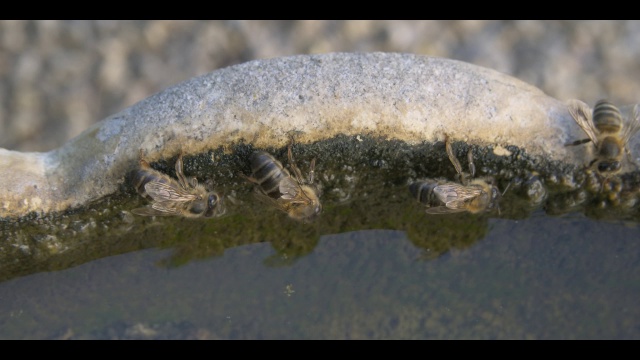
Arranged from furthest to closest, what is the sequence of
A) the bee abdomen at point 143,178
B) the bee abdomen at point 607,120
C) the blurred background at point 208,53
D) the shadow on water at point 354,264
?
the blurred background at point 208,53
the shadow on water at point 354,264
the bee abdomen at point 607,120
the bee abdomen at point 143,178

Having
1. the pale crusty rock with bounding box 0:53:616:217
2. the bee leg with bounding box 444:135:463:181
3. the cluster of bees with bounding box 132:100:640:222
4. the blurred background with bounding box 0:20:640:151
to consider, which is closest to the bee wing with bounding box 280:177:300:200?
the cluster of bees with bounding box 132:100:640:222

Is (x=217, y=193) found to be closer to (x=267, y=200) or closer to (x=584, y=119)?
(x=267, y=200)

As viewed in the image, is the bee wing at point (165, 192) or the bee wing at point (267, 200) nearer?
the bee wing at point (165, 192)

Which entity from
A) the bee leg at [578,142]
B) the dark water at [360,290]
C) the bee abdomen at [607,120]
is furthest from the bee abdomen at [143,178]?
the bee abdomen at [607,120]

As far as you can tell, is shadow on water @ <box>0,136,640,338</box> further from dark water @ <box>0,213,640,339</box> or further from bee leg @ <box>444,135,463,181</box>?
bee leg @ <box>444,135,463,181</box>

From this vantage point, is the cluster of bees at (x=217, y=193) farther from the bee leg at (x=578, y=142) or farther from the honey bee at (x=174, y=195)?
the bee leg at (x=578, y=142)

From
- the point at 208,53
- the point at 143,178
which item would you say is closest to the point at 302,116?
the point at 143,178

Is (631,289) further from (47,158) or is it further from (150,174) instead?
(47,158)
